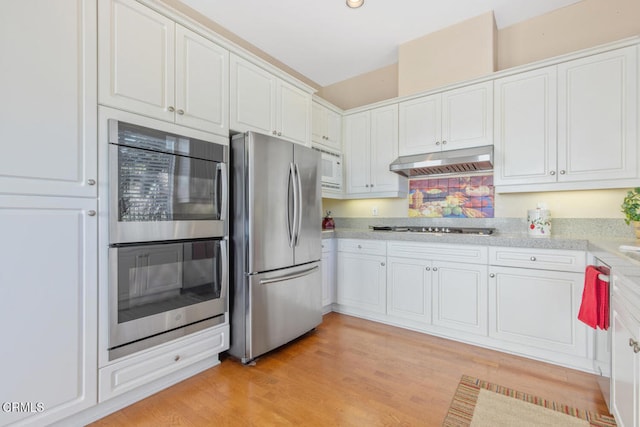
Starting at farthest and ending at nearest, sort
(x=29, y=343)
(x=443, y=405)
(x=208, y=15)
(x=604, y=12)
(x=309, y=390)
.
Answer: (x=208, y=15) < (x=604, y=12) < (x=309, y=390) < (x=443, y=405) < (x=29, y=343)

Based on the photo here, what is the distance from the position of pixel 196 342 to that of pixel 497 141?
3.03 meters

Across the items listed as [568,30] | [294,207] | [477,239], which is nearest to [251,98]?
[294,207]

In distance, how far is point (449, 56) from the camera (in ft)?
10.3

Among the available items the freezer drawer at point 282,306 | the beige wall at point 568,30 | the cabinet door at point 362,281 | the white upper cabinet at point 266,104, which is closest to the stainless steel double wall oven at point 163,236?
the freezer drawer at point 282,306

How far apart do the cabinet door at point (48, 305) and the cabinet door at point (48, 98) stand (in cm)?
12

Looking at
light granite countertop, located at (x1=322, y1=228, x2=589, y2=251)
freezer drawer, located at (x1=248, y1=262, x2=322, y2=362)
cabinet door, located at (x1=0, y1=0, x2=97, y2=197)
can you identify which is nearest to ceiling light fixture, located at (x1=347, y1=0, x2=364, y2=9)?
cabinet door, located at (x1=0, y1=0, x2=97, y2=197)

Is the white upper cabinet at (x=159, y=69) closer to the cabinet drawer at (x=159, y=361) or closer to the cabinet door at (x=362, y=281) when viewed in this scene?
the cabinet drawer at (x=159, y=361)

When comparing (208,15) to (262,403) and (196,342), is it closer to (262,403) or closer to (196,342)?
(196,342)

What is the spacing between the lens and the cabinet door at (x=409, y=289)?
2.87 meters

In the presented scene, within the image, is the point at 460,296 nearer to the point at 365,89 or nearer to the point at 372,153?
the point at 372,153

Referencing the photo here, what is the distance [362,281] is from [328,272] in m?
0.39

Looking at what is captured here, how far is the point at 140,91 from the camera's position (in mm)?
1833

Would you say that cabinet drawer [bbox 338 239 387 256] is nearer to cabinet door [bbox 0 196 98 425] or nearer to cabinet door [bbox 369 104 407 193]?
cabinet door [bbox 369 104 407 193]

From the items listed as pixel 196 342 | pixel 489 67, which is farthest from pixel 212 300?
pixel 489 67
